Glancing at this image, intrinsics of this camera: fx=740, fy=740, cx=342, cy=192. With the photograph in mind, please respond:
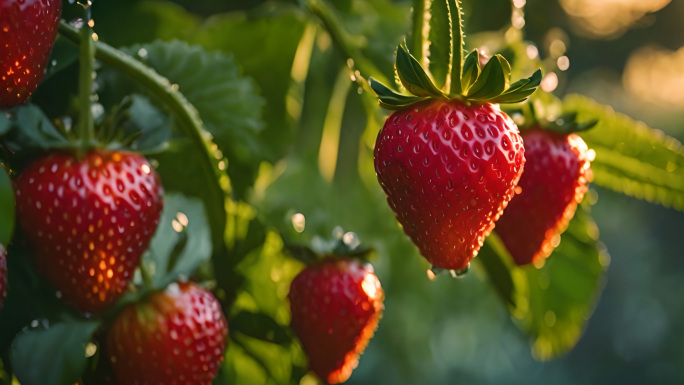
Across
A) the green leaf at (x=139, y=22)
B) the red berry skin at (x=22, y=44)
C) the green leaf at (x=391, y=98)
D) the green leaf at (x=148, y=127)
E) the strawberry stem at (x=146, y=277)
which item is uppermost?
the red berry skin at (x=22, y=44)

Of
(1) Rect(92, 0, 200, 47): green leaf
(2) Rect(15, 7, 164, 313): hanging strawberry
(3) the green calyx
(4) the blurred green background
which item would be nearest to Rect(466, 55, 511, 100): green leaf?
(3) the green calyx

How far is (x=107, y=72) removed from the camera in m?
0.64

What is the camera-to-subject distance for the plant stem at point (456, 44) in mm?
471

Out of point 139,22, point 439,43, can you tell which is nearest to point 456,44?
point 439,43

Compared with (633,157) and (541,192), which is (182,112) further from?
(633,157)

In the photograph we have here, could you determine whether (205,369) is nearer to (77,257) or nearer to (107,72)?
(77,257)

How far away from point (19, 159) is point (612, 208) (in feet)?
26.0

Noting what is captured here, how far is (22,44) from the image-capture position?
0.43 metres

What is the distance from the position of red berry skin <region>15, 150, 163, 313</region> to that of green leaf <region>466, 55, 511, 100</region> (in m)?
0.24

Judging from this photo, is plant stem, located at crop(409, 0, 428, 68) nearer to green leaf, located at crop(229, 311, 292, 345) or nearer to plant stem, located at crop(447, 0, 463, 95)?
plant stem, located at crop(447, 0, 463, 95)

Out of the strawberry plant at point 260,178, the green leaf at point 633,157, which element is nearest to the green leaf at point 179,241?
the strawberry plant at point 260,178

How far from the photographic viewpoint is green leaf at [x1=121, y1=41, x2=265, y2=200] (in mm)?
660

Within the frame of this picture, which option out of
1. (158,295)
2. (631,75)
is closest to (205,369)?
(158,295)

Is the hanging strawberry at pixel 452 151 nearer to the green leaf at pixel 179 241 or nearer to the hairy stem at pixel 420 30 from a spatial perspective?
the hairy stem at pixel 420 30
